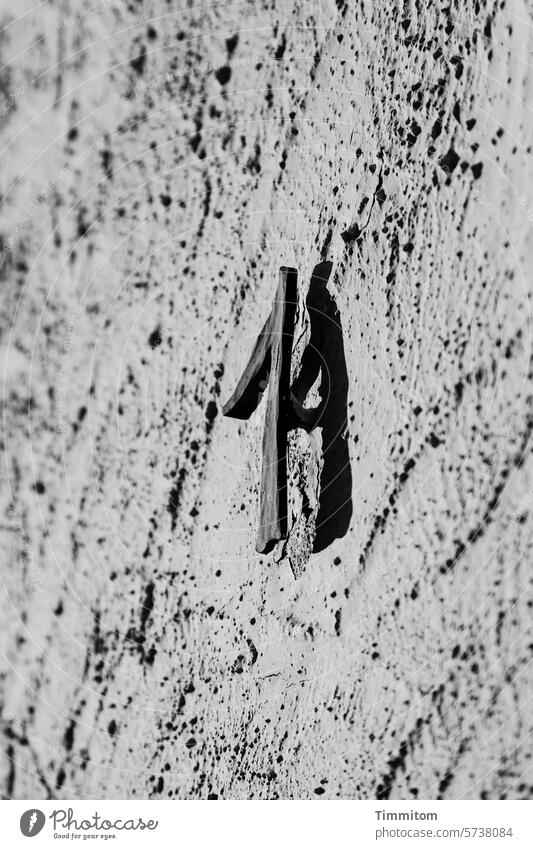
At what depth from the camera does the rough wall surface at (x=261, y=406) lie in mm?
550

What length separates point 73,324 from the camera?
37.8 inches

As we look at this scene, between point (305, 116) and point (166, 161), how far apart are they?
18cm

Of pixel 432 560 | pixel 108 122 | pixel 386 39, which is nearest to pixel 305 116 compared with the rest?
pixel 386 39

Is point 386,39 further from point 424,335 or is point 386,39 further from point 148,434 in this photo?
point 148,434
